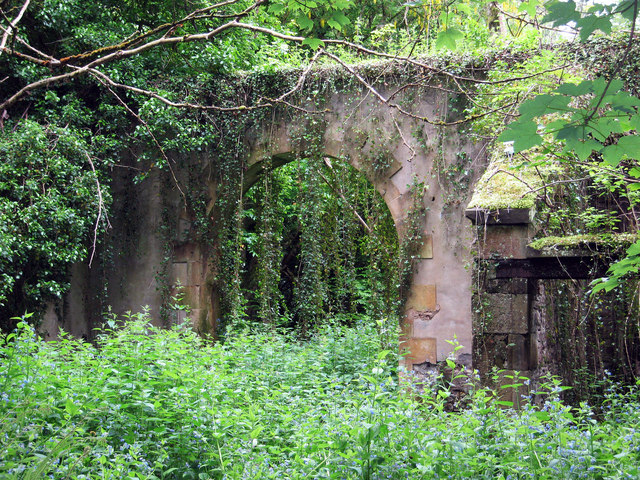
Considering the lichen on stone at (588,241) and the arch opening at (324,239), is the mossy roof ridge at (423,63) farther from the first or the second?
the lichen on stone at (588,241)

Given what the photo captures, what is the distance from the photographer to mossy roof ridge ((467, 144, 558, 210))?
435cm

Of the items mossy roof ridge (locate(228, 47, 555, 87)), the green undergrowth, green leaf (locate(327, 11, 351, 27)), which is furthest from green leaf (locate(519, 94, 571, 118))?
mossy roof ridge (locate(228, 47, 555, 87))

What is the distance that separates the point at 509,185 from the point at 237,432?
2662 millimetres

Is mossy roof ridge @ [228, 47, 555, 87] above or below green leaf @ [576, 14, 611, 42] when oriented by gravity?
above

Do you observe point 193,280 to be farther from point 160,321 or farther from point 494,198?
point 494,198

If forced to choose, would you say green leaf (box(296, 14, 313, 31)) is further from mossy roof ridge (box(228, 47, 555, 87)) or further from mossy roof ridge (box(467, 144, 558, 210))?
mossy roof ridge (box(228, 47, 555, 87))

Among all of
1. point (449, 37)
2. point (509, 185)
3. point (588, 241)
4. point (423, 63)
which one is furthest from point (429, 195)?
point (449, 37)

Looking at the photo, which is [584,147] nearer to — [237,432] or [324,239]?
[237,432]

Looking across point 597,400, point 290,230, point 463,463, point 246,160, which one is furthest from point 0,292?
point 290,230

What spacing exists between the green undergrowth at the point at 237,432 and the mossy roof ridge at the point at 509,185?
150 cm

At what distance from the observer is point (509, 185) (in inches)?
181

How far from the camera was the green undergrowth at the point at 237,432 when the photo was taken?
2.59m

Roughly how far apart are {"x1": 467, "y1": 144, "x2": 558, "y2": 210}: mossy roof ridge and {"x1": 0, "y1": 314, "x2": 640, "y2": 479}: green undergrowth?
1495 millimetres

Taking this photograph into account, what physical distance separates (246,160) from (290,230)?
478 centimetres
